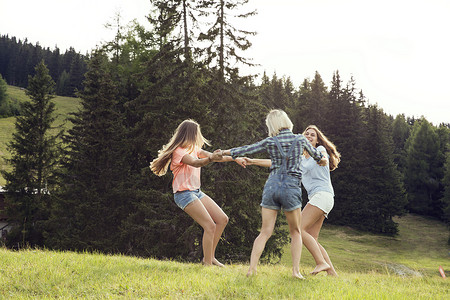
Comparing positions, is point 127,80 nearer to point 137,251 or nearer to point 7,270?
point 137,251

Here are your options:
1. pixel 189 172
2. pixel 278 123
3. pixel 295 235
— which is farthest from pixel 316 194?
pixel 189 172

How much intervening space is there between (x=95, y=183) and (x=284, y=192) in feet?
70.6

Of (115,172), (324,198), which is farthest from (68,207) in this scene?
(324,198)

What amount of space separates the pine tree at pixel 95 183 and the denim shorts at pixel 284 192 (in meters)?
18.4

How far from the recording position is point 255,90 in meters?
22.8

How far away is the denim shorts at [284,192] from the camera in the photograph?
5160 mm

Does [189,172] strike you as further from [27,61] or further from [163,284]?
[27,61]

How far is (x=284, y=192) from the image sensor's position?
515 centimetres

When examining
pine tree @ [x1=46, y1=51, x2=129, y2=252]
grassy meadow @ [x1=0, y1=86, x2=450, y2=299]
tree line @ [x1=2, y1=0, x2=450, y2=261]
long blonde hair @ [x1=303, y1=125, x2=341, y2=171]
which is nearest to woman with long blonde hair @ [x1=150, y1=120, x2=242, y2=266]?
grassy meadow @ [x1=0, y1=86, x2=450, y2=299]

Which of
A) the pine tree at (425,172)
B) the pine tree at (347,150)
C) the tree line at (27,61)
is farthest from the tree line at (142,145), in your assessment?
the tree line at (27,61)

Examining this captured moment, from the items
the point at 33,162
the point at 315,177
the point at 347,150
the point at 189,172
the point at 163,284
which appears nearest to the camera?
the point at 163,284

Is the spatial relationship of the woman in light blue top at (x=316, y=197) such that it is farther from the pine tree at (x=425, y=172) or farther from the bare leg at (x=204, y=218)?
the pine tree at (x=425, y=172)

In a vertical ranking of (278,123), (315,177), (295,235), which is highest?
(278,123)

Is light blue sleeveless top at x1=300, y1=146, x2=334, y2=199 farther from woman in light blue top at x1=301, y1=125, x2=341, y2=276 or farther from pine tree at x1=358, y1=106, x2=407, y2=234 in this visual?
pine tree at x1=358, y1=106, x2=407, y2=234
